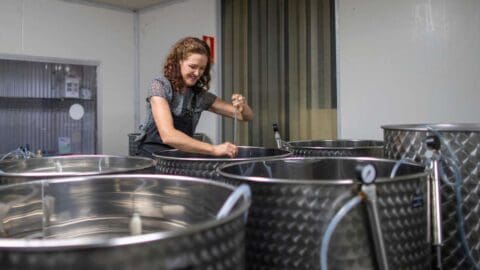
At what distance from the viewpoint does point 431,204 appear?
2.43ft

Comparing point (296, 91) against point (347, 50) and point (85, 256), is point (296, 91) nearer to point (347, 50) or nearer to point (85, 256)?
point (347, 50)

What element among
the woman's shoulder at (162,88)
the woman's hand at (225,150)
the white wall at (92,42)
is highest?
the white wall at (92,42)

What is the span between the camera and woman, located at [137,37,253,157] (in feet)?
4.95

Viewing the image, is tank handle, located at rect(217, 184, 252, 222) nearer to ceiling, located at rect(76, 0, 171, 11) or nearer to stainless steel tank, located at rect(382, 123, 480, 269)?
stainless steel tank, located at rect(382, 123, 480, 269)

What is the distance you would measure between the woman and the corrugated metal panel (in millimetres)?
1969

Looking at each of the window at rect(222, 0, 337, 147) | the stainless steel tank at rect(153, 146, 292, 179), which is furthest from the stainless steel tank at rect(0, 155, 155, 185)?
the window at rect(222, 0, 337, 147)

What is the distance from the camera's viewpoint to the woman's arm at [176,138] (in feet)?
4.07

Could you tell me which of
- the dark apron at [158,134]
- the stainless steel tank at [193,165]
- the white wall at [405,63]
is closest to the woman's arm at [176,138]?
the dark apron at [158,134]

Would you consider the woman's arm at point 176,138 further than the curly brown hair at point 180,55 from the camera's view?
No

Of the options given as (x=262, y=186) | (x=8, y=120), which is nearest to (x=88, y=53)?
(x=8, y=120)

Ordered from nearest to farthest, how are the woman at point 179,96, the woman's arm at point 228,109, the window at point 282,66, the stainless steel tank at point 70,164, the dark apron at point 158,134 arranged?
1. the stainless steel tank at point 70,164
2. the woman at point 179,96
3. the dark apron at point 158,134
4. the woman's arm at point 228,109
5. the window at point 282,66

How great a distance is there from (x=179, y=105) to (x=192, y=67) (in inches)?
6.0

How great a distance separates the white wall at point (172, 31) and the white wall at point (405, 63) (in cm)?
106

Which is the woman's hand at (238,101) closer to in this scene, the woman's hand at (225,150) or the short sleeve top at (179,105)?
the short sleeve top at (179,105)
